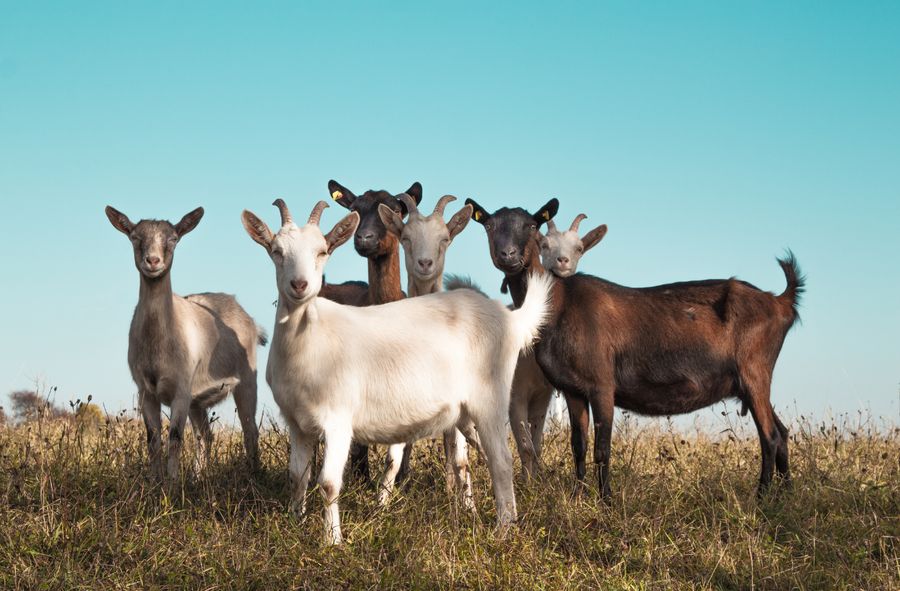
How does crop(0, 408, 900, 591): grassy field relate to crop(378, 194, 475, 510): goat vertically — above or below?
below

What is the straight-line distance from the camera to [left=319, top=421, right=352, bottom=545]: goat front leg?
6348 mm

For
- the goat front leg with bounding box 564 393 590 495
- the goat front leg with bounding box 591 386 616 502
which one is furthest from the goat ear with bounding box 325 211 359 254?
the goat front leg with bounding box 591 386 616 502

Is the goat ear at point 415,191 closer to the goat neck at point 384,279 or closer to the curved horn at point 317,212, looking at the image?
the goat neck at point 384,279

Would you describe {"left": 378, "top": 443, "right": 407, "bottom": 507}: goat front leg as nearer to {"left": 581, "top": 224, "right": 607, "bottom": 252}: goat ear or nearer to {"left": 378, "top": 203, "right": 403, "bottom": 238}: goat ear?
{"left": 378, "top": 203, "right": 403, "bottom": 238}: goat ear

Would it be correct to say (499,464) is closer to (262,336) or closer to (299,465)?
(299,465)

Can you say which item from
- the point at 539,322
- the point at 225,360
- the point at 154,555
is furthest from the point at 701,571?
the point at 225,360

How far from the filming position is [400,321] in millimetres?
7113

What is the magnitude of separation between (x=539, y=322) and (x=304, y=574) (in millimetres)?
2888

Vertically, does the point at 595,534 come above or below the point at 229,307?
below

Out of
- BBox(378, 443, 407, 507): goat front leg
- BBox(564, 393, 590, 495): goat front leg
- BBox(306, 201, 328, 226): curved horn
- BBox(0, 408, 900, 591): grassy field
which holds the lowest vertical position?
BBox(0, 408, 900, 591): grassy field

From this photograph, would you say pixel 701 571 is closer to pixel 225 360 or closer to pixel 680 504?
pixel 680 504

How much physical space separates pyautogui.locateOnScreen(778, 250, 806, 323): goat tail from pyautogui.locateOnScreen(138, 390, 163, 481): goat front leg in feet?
18.9

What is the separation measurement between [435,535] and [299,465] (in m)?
1.06

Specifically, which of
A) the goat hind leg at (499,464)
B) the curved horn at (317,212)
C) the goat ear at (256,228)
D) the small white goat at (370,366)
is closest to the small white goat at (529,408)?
the goat hind leg at (499,464)
